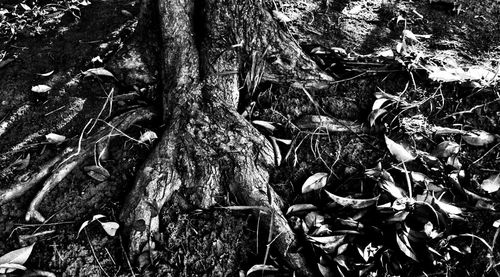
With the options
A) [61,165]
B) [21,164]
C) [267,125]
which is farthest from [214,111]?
[21,164]

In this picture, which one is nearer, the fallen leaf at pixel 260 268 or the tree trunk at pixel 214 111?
the fallen leaf at pixel 260 268

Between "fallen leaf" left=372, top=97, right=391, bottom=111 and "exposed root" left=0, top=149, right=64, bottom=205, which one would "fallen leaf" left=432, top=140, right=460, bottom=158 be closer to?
"fallen leaf" left=372, top=97, right=391, bottom=111

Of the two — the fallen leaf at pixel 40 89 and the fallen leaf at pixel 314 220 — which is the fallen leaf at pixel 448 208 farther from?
the fallen leaf at pixel 40 89

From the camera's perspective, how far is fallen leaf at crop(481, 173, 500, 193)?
217cm

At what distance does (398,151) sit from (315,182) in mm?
505

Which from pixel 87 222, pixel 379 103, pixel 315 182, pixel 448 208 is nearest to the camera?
pixel 448 208

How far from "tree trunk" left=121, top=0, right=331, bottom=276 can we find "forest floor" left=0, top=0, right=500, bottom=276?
0.32 feet

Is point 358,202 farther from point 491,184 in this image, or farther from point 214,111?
point 214,111

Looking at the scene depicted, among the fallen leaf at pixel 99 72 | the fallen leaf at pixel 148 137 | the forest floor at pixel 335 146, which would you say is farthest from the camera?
the fallen leaf at pixel 99 72

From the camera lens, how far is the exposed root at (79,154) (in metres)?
2.31

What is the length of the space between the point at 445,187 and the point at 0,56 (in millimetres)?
3312

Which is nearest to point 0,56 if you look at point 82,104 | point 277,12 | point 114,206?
point 82,104

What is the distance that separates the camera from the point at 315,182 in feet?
7.61

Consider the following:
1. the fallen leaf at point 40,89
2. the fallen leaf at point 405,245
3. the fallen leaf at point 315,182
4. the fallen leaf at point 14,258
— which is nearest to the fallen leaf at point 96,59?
the fallen leaf at point 40,89
